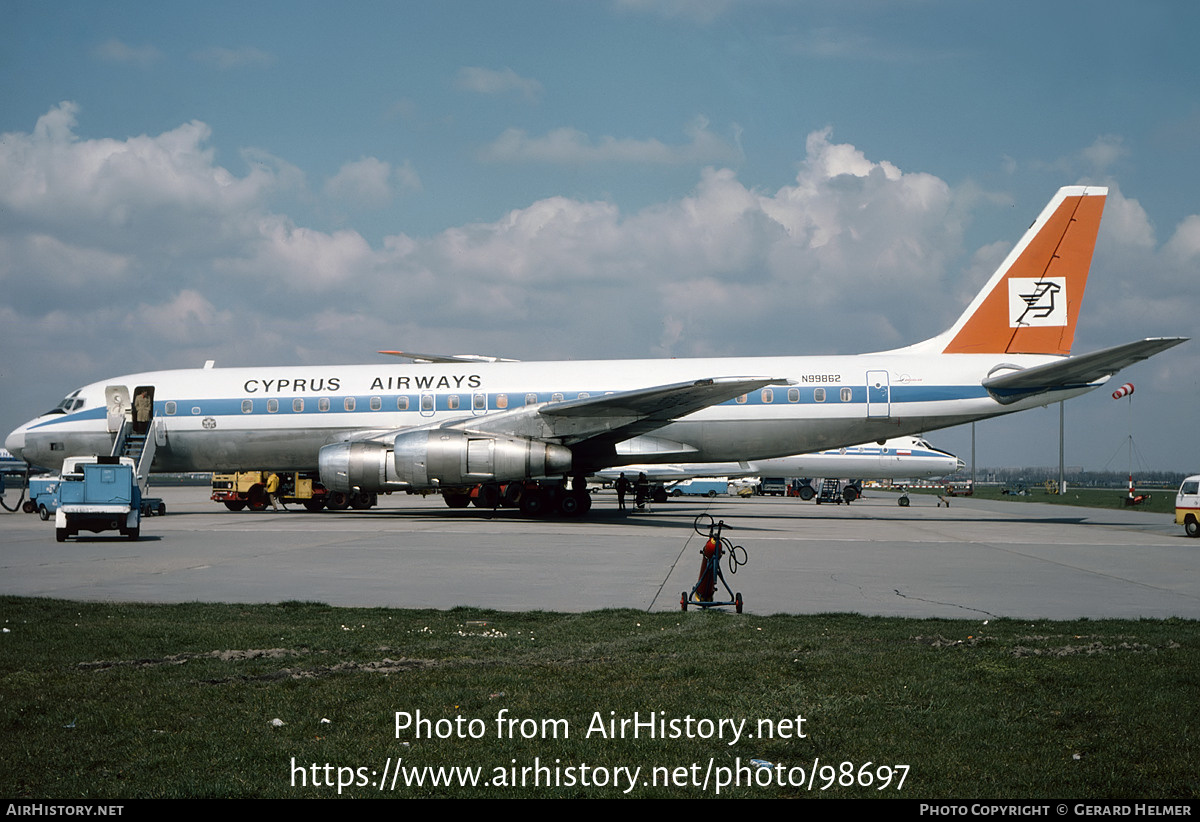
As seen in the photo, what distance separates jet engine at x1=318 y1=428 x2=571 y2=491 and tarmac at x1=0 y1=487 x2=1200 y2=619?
108cm

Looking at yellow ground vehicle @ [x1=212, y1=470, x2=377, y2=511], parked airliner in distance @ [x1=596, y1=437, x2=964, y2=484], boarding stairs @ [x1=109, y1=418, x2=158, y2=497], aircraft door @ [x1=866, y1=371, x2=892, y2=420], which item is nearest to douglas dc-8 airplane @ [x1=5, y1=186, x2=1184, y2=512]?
aircraft door @ [x1=866, y1=371, x2=892, y2=420]

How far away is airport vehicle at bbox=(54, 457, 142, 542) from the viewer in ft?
55.3

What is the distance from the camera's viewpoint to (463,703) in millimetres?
5445

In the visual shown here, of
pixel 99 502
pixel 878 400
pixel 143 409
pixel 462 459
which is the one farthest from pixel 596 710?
pixel 143 409

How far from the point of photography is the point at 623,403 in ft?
70.8

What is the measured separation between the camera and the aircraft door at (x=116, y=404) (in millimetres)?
25266

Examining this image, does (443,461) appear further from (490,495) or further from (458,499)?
(458,499)

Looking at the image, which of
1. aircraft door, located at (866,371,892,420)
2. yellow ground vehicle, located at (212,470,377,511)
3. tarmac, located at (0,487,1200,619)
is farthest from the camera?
yellow ground vehicle, located at (212,470,377,511)

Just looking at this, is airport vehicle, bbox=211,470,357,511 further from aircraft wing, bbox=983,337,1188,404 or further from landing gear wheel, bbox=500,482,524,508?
aircraft wing, bbox=983,337,1188,404

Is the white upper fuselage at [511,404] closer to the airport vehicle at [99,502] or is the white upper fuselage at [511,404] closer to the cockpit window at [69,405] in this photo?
the cockpit window at [69,405]

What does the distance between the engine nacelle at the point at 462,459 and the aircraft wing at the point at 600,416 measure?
1.18 m

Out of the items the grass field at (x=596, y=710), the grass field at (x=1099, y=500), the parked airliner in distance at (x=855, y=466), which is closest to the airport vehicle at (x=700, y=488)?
the parked airliner in distance at (x=855, y=466)
